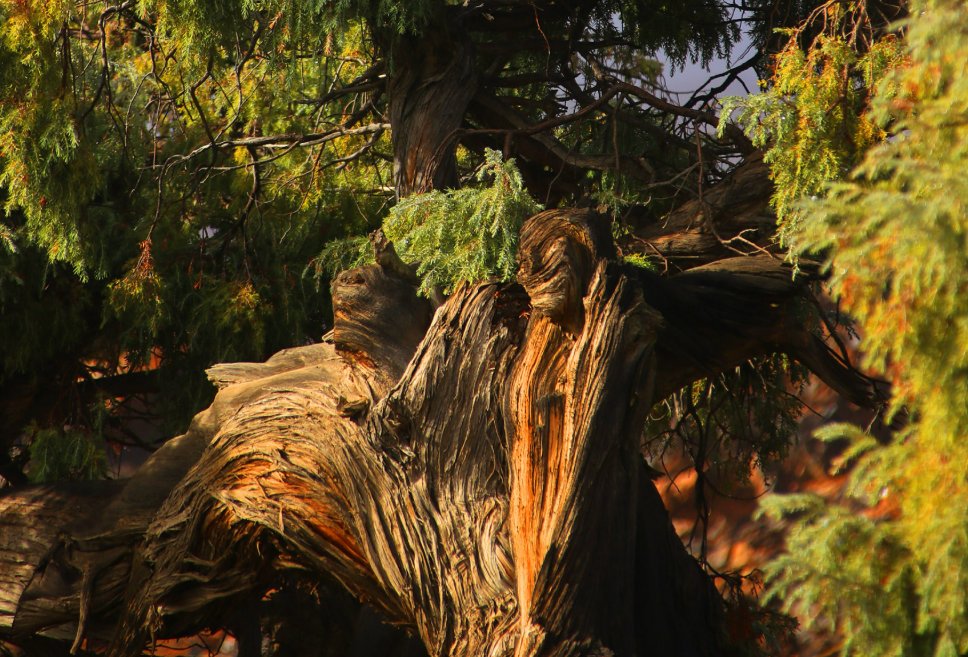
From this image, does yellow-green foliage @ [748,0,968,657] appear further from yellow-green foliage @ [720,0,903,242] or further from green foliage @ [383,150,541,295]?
green foliage @ [383,150,541,295]

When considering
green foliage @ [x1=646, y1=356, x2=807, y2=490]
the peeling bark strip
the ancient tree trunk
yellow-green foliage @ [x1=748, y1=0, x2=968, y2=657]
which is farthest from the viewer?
green foliage @ [x1=646, y1=356, x2=807, y2=490]

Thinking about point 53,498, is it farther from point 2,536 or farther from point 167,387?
point 167,387

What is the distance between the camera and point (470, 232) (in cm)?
457

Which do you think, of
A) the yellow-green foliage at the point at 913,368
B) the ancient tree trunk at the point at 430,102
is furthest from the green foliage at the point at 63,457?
the yellow-green foliage at the point at 913,368

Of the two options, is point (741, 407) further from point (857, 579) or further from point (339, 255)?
point (857, 579)

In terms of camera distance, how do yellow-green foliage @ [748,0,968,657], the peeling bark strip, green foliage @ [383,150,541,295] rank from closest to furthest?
yellow-green foliage @ [748,0,968,657] → the peeling bark strip → green foliage @ [383,150,541,295]

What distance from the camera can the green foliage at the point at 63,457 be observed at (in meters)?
6.68

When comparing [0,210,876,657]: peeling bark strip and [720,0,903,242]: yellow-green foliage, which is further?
[720,0,903,242]: yellow-green foliage

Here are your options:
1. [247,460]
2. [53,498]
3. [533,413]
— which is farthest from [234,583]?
[533,413]

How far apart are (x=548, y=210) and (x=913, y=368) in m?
2.04

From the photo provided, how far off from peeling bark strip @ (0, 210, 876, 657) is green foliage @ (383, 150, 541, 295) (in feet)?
0.42

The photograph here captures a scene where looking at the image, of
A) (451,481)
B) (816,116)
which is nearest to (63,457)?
(451,481)

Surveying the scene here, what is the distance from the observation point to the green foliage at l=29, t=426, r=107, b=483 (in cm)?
668

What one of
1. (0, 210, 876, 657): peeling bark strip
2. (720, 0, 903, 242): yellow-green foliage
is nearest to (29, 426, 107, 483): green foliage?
(0, 210, 876, 657): peeling bark strip
